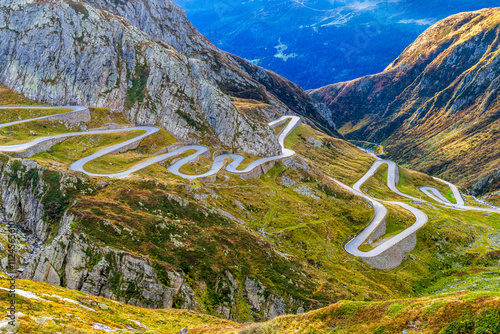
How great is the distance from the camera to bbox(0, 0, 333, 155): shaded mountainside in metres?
109

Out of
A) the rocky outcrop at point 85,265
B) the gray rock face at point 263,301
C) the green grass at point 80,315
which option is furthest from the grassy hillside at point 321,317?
the gray rock face at point 263,301

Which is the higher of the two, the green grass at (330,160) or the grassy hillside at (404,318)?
the green grass at (330,160)

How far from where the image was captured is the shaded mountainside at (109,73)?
359 feet

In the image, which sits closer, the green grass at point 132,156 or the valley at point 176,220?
the valley at point 176,220

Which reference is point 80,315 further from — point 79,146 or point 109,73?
point 109,73

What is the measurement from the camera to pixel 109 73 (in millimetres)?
118000

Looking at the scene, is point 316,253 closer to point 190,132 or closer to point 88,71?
point 190,132

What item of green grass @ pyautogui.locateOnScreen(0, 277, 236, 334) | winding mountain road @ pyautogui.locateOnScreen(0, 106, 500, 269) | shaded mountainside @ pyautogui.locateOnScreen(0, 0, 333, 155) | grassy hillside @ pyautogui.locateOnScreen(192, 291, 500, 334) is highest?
shaded mountainside @ pyautogui.locateOnScreen(0, 0, 333, 155)

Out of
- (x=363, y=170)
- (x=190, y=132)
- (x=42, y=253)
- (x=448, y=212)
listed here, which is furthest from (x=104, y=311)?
(x=363, y=170)

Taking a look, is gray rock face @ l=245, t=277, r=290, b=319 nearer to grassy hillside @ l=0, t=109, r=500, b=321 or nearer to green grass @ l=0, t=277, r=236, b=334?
grassy hillside @ l=0, t=109, r=500, b=321

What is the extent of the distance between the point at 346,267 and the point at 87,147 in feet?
268

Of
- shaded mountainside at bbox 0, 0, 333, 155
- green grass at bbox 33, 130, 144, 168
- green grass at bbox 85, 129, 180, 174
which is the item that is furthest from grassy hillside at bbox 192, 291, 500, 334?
shaded mountainside at bbox 0, 0, 333, 155

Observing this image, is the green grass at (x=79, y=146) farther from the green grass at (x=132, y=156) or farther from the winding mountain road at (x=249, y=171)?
→ the green grass at (x=132, y=156)

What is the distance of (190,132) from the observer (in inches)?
4683
